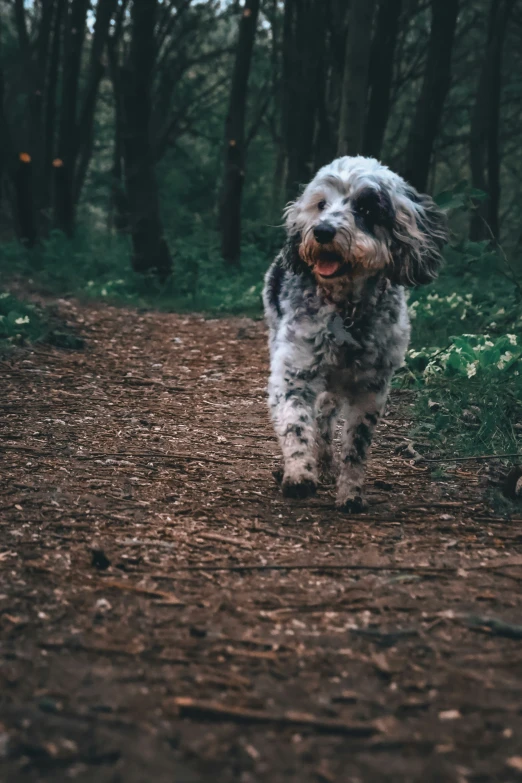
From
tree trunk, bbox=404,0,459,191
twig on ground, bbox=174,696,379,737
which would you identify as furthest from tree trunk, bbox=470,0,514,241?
twig on ground, bbox=174,696,379,737

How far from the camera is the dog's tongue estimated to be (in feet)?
13.5

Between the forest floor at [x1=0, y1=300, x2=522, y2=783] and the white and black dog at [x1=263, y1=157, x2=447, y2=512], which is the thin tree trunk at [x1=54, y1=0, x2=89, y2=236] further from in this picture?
the white and black dog at [x1=263, y1=157, x2=447, y2=512]

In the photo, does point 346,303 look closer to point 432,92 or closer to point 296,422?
point 296,422

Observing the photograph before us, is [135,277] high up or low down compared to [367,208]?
down

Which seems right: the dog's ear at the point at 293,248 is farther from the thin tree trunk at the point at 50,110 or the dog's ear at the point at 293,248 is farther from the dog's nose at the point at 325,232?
the thin tree trunk at the point at 50,110

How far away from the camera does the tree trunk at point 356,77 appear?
409 inches

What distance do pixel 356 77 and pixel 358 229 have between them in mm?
7183

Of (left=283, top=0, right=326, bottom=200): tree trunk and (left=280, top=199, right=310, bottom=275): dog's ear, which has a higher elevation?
(left=283, top=0, right=326, bottom=200): tree trunk

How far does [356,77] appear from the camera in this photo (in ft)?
34.3

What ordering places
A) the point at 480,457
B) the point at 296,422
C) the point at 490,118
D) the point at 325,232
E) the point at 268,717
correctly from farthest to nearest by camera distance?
the point at 490,118 → the point at 480,457 → the point at 296,422 → the point at 325,232 → the point at 268,717

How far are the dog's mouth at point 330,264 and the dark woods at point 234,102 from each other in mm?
2215

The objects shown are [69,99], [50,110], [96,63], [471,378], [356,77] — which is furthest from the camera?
[50,110]

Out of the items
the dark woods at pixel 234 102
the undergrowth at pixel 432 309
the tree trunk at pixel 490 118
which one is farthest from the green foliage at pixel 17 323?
the tree trunk at pixel 490 118

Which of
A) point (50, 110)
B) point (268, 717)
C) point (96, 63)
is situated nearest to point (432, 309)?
point (268, 717)
